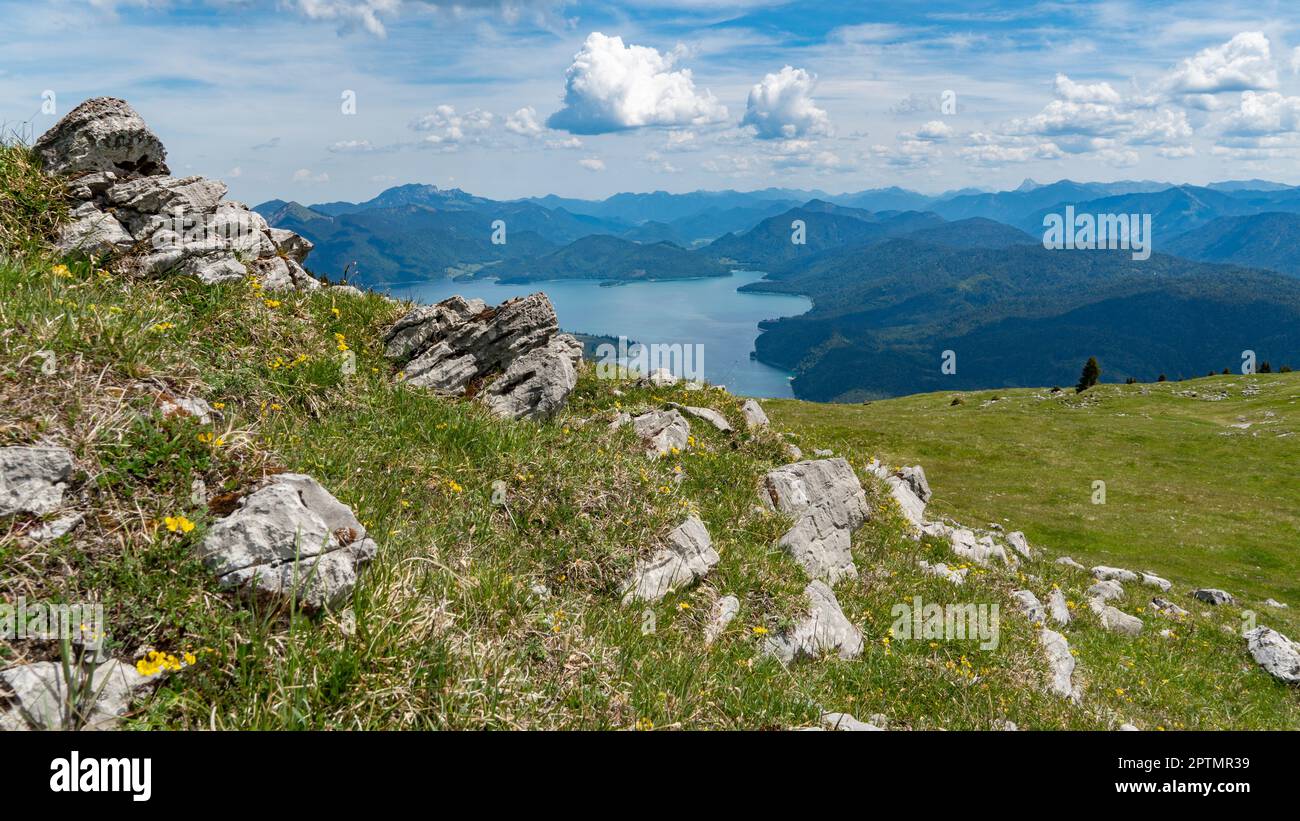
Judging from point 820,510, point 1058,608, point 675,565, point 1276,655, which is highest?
point 675,565

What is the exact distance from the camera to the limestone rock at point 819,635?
27.9 ft

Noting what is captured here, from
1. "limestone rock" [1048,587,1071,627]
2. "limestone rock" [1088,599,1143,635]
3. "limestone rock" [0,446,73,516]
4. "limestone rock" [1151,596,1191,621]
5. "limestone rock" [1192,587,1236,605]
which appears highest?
"limestone rock" [0,446,73,516]

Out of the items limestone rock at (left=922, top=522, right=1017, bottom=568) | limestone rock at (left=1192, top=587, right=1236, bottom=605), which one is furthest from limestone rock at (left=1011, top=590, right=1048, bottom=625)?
limestone rock at (left=1192, top=587, right=1236, bottom=605)

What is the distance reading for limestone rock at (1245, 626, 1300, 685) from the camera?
1820 cm

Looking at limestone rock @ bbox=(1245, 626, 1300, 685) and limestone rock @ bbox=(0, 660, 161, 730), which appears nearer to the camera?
limestone rock @ bbox=(0, 660, 161, 730)

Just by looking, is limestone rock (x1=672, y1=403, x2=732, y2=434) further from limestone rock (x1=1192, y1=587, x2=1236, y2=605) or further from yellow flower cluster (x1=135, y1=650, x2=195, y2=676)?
limestone rock (x1=1192, y1=587, x2=1236, y2=605)

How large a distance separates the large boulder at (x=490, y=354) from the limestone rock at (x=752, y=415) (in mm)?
5005

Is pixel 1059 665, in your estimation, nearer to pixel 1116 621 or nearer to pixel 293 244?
pixel 1116 621

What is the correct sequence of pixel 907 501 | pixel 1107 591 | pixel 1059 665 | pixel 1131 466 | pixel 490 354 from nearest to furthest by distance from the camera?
pixel 1059 665, pixel 490 354, pixel 907 501, pixel 1107 591, pixel 1131 466

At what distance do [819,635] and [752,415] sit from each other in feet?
27.9

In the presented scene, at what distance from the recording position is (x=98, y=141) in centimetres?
1254

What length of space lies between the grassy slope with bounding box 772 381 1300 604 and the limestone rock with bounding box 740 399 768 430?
4.33 metres

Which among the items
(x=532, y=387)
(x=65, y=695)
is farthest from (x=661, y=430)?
(x=65, y=695)
